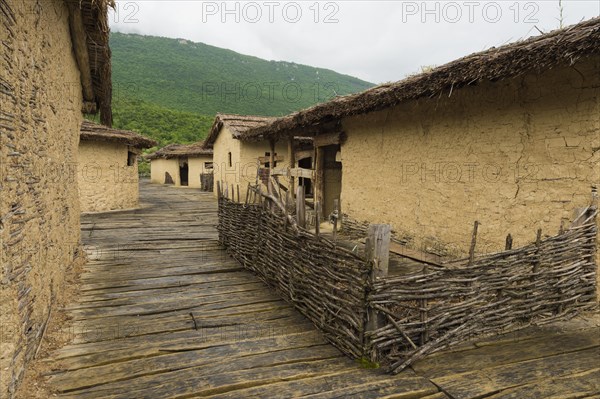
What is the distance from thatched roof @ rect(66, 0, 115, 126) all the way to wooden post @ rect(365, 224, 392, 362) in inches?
151

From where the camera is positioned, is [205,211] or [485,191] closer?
[485,191]

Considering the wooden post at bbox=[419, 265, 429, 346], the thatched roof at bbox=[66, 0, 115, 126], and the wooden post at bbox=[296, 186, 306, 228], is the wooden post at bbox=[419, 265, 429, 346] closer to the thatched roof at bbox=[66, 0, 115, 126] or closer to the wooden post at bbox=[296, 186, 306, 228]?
the wooden post at bbox=[296, 186, 306, 228]

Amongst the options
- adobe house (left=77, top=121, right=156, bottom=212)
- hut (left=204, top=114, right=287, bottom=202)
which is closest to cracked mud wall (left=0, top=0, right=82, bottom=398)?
adobe house (left=77, top=121, right=156, bottom=212)

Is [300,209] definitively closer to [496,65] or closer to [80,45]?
[496,65]

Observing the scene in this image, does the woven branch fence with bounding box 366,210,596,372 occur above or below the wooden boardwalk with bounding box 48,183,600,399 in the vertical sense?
above

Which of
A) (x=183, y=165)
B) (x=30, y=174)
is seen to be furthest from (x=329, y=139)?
(x=183, y=165)

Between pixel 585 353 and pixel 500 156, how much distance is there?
250 centimetres

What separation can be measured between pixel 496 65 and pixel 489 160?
1343 mm

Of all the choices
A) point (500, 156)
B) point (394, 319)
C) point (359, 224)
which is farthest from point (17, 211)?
point (359, 224)

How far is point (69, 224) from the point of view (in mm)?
5352

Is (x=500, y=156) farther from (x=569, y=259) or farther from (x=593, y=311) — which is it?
(x=593, y=311)

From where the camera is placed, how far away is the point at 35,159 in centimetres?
323

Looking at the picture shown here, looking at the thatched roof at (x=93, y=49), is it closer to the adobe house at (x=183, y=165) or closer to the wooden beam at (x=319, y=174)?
the wooden beam at (x=319, y=174)

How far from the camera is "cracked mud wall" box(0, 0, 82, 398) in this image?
235 cm
